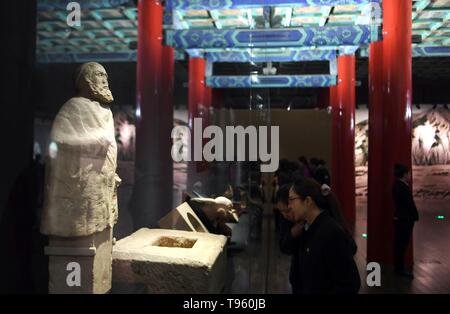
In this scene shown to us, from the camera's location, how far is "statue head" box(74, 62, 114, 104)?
6.59ft

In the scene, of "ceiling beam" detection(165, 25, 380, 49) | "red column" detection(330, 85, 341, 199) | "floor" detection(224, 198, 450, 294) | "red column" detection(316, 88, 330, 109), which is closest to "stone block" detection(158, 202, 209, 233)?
"floor" detection(224, 198, 450, 294)

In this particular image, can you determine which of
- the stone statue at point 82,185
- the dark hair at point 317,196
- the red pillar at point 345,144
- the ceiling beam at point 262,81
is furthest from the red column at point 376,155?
the stone statue at point 82,185

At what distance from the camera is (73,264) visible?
6.34ft

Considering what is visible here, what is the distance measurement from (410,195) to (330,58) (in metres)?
1.85

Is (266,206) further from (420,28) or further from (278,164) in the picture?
(420,28)

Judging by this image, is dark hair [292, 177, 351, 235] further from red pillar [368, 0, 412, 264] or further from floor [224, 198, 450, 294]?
red pillar [368, 0, 412, 264]

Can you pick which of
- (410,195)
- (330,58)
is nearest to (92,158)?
(410,195)

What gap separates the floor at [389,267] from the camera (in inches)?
109

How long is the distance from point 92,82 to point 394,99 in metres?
3.06

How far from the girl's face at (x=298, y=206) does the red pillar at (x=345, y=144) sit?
137 cm

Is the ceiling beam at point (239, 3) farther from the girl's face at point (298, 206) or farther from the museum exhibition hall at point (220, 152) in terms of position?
the girl's face at point (298, 206)

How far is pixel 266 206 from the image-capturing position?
2965 mm

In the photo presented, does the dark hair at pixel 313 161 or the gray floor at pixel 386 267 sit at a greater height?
the dark hair at pixel 313 161

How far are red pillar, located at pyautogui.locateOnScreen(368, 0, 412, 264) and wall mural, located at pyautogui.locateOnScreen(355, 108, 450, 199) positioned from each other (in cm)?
24
